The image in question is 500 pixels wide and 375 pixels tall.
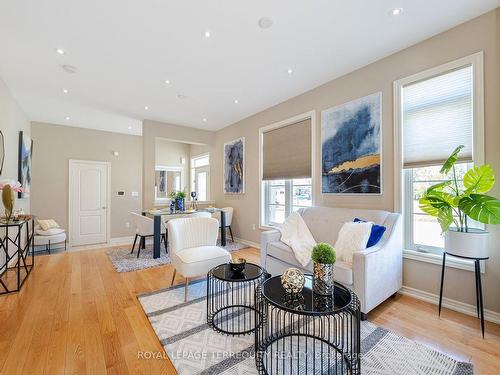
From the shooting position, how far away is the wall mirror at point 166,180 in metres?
7.21

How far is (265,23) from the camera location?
7.64 ft

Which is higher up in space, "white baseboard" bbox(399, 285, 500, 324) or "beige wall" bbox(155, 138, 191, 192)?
"beige wall" bbox(155, 138, 191, 192)

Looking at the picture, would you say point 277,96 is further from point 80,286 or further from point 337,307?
point 80,286

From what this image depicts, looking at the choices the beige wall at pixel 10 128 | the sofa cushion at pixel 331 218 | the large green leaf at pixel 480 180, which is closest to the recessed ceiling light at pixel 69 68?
the beige wall at pixel 10 128

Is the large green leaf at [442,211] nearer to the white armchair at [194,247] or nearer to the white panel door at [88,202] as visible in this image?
the white armchair at [194,247]

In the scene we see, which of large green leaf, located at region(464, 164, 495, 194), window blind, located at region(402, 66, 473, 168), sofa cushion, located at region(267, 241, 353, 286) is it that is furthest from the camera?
window blind, located at region(402, 66, 473, 168)

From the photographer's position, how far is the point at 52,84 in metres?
3.62

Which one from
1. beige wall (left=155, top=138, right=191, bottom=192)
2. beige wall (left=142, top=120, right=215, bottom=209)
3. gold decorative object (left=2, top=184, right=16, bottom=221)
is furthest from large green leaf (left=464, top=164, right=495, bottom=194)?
beige wall (left=155, top=138, right=191, bottom=192)

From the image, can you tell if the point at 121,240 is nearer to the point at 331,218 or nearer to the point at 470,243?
the point at 331,218

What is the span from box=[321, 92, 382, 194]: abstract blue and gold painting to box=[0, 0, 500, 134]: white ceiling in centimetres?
58

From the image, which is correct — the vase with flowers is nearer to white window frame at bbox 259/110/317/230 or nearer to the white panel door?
the white panel door

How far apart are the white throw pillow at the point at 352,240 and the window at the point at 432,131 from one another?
67cm

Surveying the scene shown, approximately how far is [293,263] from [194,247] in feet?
4.07

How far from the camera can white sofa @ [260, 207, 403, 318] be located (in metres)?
2.15
